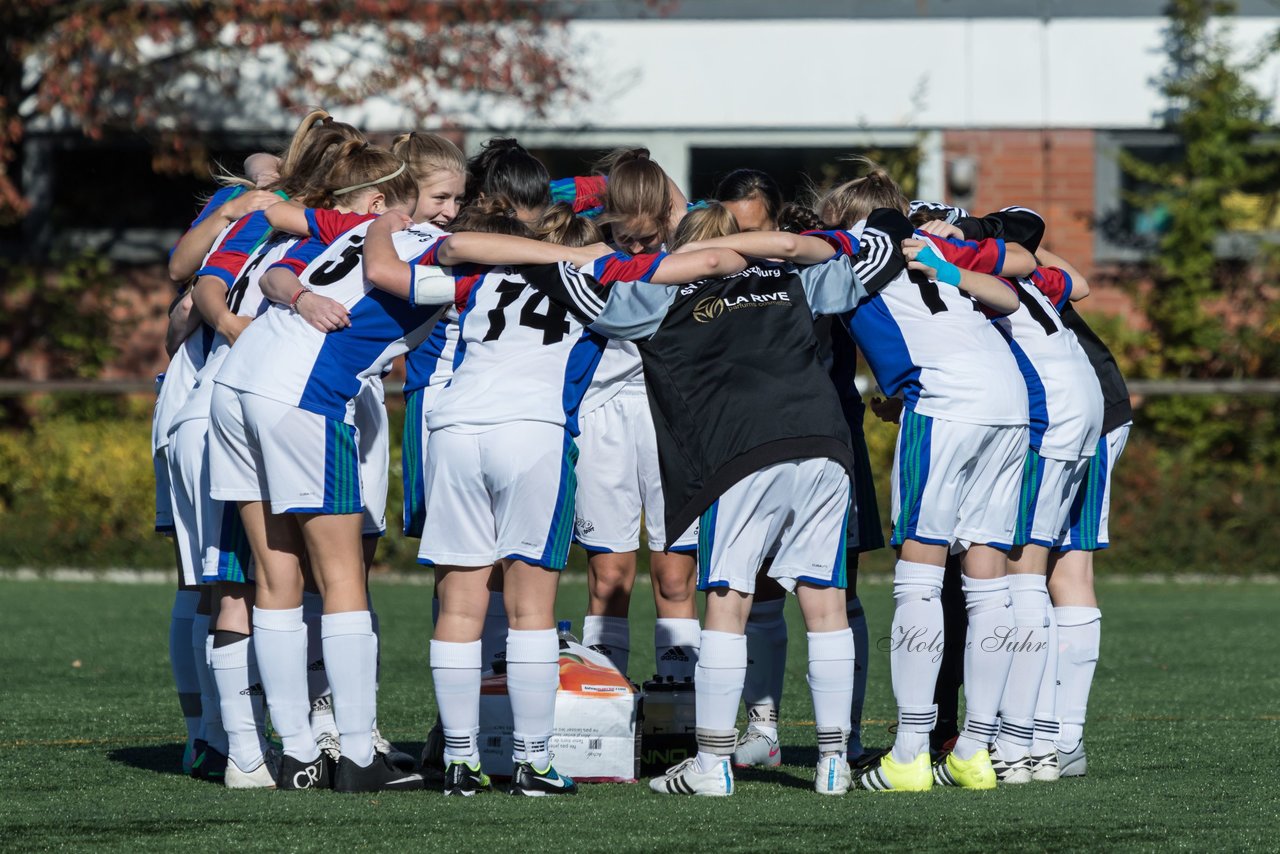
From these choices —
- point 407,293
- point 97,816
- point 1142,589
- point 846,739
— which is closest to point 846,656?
point 846,739

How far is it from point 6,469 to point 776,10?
24.3 ft

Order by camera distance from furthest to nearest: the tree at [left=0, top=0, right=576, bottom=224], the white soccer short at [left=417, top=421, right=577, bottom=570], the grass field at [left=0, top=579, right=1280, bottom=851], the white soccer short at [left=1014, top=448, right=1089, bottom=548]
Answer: the tree at [left=0, top=0, right=576, bottom=224] → the white soccer short at [left=1014, top=448, right=1089, bottom=548] → the white soccer short at [left=417, top=421, right=577, bottom=570] → the grass field at [left=0, top=579, right=1280, bottom=851]

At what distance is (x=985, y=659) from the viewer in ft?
15.9

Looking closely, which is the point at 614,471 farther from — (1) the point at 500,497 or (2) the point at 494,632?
(1) the point at 500,497

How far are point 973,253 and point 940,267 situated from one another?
229 mm

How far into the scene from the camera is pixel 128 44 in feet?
42.5

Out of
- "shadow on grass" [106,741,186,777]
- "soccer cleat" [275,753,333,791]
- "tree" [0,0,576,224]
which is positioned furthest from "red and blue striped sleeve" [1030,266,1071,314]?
"tree" [0,0,576,224]

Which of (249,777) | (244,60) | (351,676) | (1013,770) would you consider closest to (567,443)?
(351,676)

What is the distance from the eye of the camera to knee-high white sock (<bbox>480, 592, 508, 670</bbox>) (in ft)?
18.2

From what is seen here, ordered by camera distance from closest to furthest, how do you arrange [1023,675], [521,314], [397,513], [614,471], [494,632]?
[521,314]
[1023,675]
[494,632]
[614,471]
[397,513]

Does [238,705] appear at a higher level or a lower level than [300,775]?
higher

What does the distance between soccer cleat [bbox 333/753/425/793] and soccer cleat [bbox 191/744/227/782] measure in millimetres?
453

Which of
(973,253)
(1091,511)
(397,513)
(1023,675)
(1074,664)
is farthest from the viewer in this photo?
(397,513)

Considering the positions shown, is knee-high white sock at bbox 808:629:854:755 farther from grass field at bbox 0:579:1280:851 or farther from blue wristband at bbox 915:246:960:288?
blue wristband at bbox 915:246:960:288
